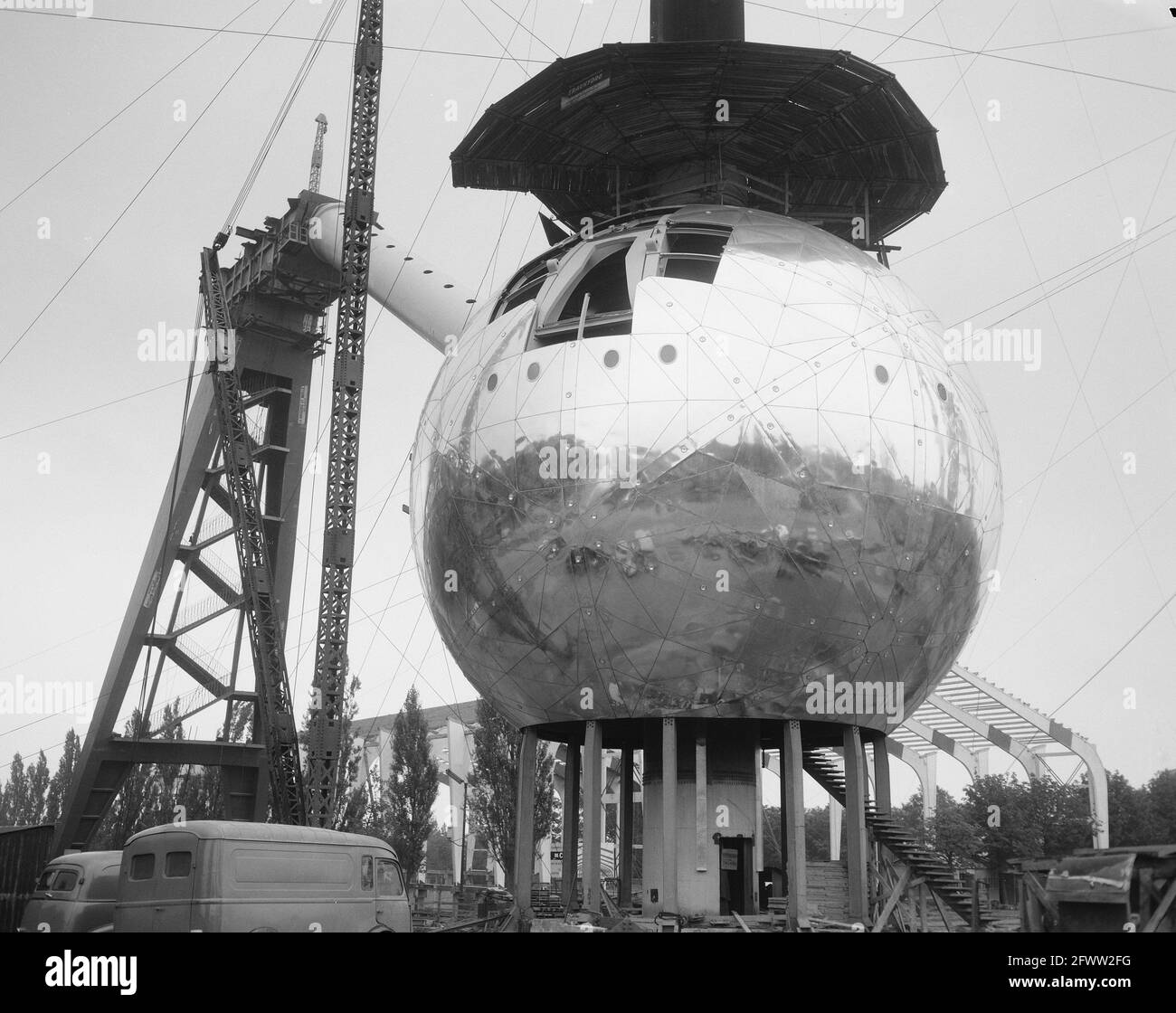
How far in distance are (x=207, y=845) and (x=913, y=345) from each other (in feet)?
47.4

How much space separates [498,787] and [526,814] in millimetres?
19857

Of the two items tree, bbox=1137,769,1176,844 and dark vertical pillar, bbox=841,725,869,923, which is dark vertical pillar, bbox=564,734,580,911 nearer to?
dark vertical pillar, bbox=841,725,869,923

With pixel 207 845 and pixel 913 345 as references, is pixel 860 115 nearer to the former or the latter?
pixel 913 345

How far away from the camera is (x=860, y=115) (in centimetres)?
2562

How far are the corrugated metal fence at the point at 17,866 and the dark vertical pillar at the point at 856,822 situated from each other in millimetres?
16370

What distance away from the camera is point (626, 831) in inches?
1027

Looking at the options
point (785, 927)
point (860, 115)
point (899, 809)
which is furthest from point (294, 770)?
point (899, 809)

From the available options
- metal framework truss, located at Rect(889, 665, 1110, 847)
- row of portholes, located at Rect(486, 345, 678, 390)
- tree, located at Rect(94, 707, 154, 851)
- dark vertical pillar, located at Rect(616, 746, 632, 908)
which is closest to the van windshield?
dark vertical pillar, located at Rect(616, 746, 632, 908)

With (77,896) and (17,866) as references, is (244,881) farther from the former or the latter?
(17,866)

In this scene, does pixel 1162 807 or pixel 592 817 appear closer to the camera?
pixel 592 817

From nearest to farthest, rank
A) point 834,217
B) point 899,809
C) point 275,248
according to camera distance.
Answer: point 834,217, point 275,248, point 899,809

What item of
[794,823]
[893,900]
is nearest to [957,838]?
[893,900]

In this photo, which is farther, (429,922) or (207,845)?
(429,922)

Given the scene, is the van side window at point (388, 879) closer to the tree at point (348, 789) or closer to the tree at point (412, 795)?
the tree at point (348, 789)
